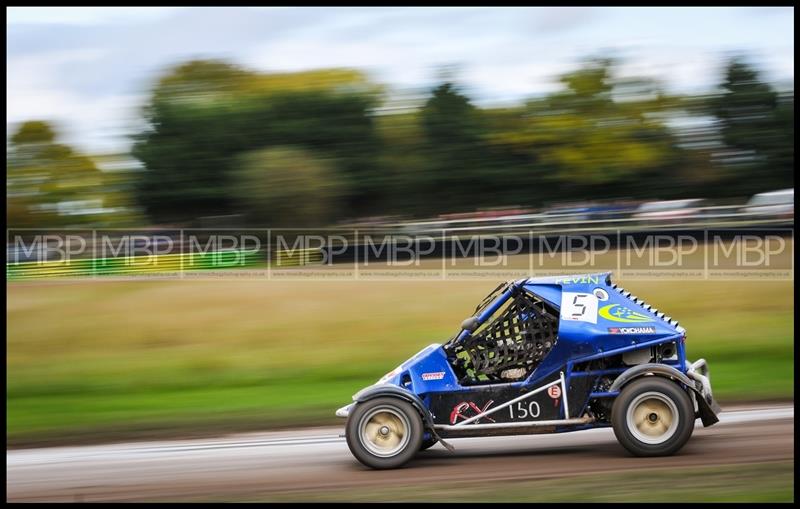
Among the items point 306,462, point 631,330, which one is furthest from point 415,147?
point 631,330

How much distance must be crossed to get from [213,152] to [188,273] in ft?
28.3

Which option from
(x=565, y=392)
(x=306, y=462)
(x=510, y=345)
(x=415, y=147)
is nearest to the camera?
(x=565, y=392)

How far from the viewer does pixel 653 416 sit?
24.8ft

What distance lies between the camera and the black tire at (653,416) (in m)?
7.44

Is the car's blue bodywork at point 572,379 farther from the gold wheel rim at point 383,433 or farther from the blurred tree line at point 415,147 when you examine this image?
the blurred tree line at point 415,147

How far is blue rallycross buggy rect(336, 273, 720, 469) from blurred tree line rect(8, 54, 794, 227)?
61.4 feet

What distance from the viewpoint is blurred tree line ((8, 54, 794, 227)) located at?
1076 inches

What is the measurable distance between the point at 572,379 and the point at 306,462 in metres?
2.74

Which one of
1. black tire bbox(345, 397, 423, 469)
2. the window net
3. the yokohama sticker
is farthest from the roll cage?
black tire bbox(345, 397, 423, 469)

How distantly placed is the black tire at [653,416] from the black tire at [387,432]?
1.78 metres

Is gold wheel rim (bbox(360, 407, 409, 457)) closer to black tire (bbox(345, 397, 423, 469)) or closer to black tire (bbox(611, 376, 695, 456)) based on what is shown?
black tire (bbox(345, 397, 423, 469))

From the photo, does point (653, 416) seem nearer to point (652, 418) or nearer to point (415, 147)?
point (652, 418)

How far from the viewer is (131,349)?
49.6 feet

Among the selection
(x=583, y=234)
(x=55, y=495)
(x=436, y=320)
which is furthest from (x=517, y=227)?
(x=55, y=495)
